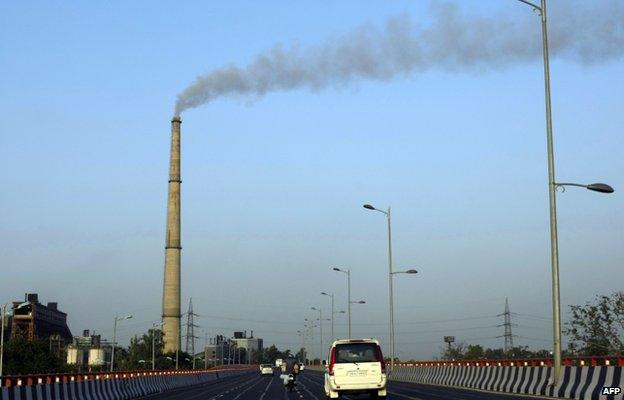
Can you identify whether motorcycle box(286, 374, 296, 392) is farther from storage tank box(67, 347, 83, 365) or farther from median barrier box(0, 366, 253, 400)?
storage tank box(67, 347, 83, 365)

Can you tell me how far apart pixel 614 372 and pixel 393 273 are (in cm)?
4370

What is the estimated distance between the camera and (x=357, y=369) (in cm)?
2948

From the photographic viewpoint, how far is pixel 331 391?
29.8m

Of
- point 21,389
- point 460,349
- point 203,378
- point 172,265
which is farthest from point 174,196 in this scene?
point 21,389

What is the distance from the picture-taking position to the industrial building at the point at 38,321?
158538 millimetres

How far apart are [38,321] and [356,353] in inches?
6183

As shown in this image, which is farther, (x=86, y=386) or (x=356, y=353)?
(x=86, y=386)

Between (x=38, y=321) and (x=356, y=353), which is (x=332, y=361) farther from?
(x=38, y=321)

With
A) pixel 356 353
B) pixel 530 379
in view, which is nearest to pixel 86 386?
pixel 356 353

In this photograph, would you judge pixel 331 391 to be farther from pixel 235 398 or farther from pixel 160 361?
pixel 160 361

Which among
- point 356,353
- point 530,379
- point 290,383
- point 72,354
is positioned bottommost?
point 72,354

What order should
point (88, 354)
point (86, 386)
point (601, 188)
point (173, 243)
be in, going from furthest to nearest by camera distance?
point (88, 354)
point (173, 243)
point (86, 386)
point (601, 188)

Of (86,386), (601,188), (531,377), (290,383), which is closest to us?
(601,188)

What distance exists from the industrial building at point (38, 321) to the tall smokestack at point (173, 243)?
118 ft
